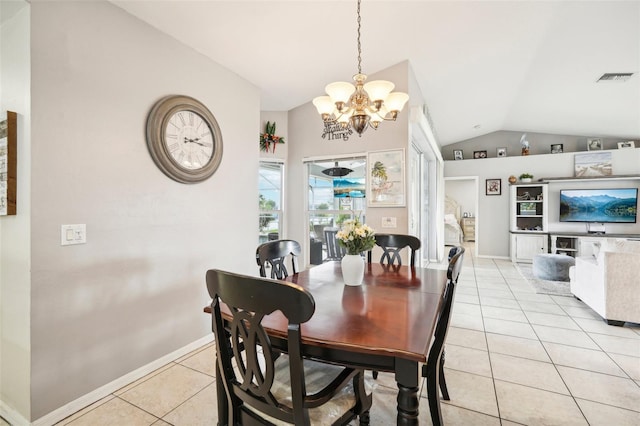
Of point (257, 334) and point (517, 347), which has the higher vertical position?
point (257, 334)

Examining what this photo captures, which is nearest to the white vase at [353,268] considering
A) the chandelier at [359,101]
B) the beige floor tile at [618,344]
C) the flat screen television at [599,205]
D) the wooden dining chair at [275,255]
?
the wooden dining chair at [275,255]

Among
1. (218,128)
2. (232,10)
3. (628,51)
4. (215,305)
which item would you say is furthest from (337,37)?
(628,51)

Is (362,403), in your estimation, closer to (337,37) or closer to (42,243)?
(42,243)

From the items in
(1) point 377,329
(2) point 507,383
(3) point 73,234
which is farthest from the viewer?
(2) point 507,383

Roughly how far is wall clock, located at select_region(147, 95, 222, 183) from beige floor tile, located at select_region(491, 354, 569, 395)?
2.85 meters

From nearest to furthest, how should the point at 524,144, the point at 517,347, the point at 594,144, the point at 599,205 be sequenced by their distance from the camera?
the point at 517,347
the point at 599,205
the point at 594,144
the point at 524,144

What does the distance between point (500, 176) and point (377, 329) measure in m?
7.37

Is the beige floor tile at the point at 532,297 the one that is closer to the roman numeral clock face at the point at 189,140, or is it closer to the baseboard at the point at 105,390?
the baseboard at the point at 105,390

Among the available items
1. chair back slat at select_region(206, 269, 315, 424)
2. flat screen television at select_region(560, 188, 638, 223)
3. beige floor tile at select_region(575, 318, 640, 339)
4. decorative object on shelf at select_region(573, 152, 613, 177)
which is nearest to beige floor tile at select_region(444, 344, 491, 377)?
beige floor tile at select_region(575, 318, 640, 339)

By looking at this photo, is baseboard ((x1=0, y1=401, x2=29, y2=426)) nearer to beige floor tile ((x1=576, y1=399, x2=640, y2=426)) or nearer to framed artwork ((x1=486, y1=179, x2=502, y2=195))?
beige floor tile ((x1=576, y1=399, x2=640, y2=426))

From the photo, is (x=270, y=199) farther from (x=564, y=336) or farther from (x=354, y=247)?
(x=564, y=336)

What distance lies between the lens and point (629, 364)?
7.54ft

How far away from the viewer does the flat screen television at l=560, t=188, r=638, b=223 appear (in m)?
6.07

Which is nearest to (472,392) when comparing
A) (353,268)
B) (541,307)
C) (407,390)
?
(353,268)
